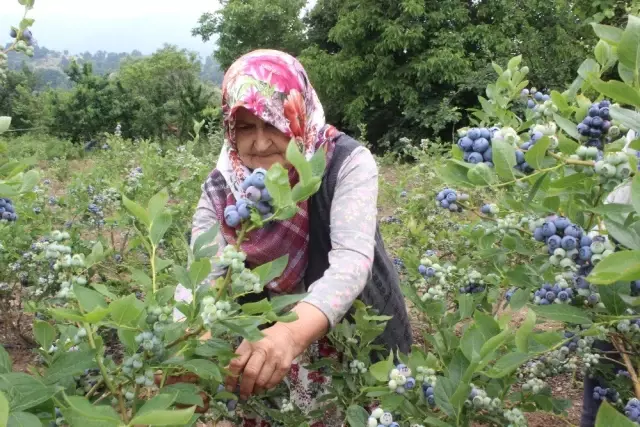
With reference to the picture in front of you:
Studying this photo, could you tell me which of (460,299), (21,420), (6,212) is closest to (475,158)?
(460,299)

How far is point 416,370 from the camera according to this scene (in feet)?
3.52

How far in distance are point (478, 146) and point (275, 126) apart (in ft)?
2.42

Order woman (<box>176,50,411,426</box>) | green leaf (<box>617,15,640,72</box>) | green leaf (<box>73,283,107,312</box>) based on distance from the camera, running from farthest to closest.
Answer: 1. woman (<box>176,50,411,426</box>)
2. green leaf (<box>73,283,107,312</box>)
3. green leaf (<box>617,15,640,72</box>)

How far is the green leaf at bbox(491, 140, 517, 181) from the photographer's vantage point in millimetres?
793

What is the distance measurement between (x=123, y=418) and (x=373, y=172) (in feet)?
3.05

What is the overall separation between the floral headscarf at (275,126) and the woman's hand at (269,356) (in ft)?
1.44

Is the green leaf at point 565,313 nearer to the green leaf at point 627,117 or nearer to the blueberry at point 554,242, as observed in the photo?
the blueberry at point 554,242

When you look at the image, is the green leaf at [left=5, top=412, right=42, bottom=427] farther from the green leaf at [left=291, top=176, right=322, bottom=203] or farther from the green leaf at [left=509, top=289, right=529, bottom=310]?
the green leaf at [left=509, top=289, right=529, bottom=310]

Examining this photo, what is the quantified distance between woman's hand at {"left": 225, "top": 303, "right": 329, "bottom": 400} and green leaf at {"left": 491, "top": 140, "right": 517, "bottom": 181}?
513 millimetres

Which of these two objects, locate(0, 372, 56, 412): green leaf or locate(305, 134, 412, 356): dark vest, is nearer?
locate(0, 372, 56, 412): green leaf

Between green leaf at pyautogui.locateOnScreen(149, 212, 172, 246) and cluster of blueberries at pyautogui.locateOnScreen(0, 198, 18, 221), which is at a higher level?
green leaf at pyautogui.locateOnScreen(149, 212, 172, 246)

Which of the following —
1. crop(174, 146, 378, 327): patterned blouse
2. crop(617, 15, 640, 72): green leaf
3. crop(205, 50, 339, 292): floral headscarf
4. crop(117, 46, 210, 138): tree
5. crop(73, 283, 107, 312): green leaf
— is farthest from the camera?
crop(117, 46, 210, 138): tree

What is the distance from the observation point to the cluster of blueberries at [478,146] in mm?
871

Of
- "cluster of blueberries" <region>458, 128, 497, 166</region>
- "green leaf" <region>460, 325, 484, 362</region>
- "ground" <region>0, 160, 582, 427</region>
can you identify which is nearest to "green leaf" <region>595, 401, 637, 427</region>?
"green leaf" <region>460, 325, 484, 362</region>
